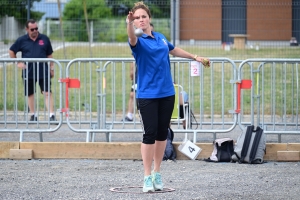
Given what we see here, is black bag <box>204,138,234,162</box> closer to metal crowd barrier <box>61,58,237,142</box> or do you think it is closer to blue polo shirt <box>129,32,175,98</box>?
metal crowd barrier <box>61,58,237,142</box>

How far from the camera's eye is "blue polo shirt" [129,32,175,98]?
7336mm

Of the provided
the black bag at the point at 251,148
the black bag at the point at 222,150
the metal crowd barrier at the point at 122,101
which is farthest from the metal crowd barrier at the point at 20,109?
the black bag at the point at 251,148

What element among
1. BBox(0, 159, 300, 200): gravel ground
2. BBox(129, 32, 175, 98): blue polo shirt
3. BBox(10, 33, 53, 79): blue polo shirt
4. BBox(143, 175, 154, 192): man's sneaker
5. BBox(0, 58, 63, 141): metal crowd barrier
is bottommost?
BBox(0, 159, 300, 200): gravel ground

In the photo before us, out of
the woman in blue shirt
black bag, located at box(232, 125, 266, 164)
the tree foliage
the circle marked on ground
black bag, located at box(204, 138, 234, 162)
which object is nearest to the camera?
the woman in blue shirt

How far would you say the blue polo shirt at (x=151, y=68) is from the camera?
7336 millimetres

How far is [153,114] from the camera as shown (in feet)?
24.3

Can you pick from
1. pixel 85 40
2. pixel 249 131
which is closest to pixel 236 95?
pixel 249 131

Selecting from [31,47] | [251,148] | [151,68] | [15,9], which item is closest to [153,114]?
[151,68]

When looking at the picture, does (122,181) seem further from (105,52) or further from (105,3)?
(105,3)

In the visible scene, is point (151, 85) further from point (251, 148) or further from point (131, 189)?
point (251, 148)

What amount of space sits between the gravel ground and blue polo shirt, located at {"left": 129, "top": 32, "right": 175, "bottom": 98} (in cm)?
102

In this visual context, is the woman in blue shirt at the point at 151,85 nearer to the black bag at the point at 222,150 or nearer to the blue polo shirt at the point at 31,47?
the black bag at the point at 222,150

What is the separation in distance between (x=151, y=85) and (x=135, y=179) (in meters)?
1.45

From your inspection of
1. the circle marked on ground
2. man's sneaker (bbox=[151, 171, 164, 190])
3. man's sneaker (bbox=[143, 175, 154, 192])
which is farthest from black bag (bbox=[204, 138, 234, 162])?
man's sneaker (bbox=[143, 175, 154, 192])
